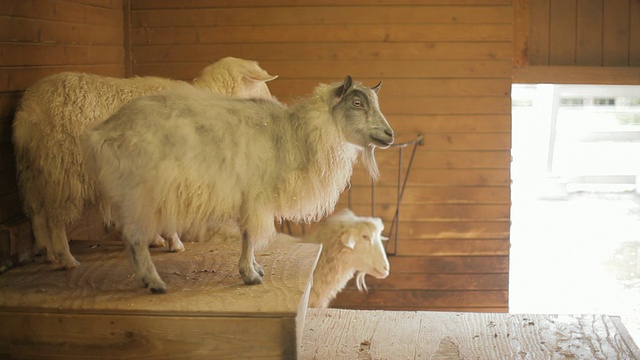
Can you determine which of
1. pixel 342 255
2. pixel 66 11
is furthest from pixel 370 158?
pixel 66 11

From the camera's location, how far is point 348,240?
4.87 meters

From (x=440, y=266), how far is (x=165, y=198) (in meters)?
3.71

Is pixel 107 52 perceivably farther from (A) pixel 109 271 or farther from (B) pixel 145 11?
(A) pixel 109 271

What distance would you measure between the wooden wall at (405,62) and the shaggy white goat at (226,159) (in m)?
2.73

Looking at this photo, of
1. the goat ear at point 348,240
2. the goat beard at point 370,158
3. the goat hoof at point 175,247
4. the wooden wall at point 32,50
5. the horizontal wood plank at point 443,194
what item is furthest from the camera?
the horizontal wood plank at point 443,194

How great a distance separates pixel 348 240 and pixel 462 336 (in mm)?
1928

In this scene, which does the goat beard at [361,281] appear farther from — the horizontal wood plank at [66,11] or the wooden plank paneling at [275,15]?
the horizontal wood plank at [66,11]

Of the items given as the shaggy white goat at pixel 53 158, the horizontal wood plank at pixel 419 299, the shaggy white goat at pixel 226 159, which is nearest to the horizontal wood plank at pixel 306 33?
the horizontal wood plank at pixel 419 299

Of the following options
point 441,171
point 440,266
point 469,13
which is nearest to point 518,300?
point 440,266

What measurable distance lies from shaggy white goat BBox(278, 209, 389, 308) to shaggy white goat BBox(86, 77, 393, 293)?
1990 mm

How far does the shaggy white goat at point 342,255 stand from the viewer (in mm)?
4973

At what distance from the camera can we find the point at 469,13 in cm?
565

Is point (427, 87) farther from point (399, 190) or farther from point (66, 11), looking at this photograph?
point (66, 11)

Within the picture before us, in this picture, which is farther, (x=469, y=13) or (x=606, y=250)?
(x=606, y=250)
